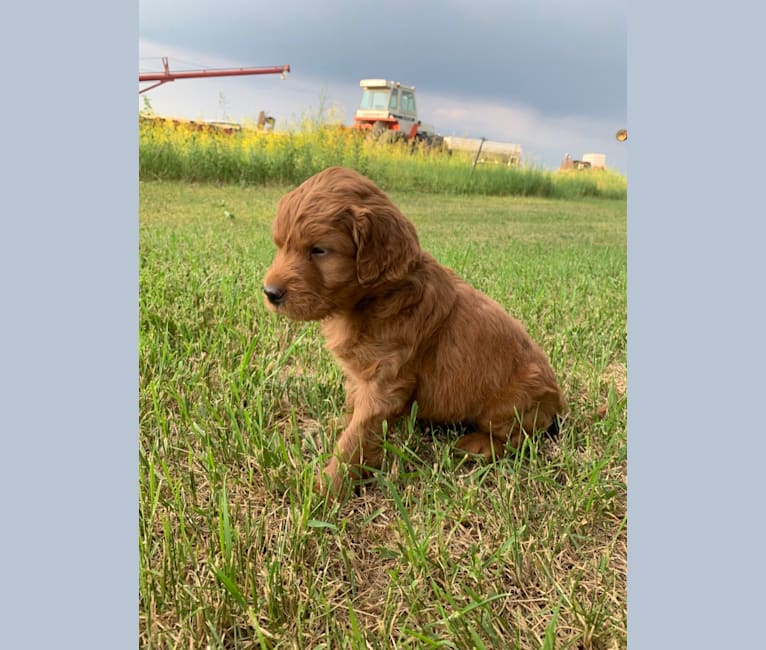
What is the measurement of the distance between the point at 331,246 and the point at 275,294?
0.68ft

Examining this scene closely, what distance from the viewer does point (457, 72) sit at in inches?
80.7

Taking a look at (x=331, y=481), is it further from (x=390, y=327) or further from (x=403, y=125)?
(x=403, y=125)

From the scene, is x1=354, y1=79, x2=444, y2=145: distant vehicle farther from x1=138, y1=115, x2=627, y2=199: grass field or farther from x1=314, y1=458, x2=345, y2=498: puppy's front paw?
x1=314, y1=458, x2=345, y2=498: puppy's front paw

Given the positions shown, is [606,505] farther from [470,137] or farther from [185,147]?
[185,147]

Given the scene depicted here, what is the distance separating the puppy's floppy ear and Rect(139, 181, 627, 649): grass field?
0.57 m

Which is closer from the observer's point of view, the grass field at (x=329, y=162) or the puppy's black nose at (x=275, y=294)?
the puppy's black nose at (x=275, y=294)

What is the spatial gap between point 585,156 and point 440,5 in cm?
72

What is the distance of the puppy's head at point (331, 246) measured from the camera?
1739 mm

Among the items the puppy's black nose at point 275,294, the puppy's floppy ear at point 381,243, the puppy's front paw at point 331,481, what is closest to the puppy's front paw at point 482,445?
the puppy's front paw at point 331,481

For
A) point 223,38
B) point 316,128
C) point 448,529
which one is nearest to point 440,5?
point 316,128

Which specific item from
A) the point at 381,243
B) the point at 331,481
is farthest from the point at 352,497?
the point at 381,243

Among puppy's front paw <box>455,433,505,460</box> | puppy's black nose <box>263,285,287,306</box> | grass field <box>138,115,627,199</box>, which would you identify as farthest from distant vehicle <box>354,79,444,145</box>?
puppy's front paw <box>455,433,505,460</box>

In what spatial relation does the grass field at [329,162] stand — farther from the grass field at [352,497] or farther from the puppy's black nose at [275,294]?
the puppy's black nose at [275,294]

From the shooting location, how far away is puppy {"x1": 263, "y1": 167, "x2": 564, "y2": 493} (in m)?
1.76
